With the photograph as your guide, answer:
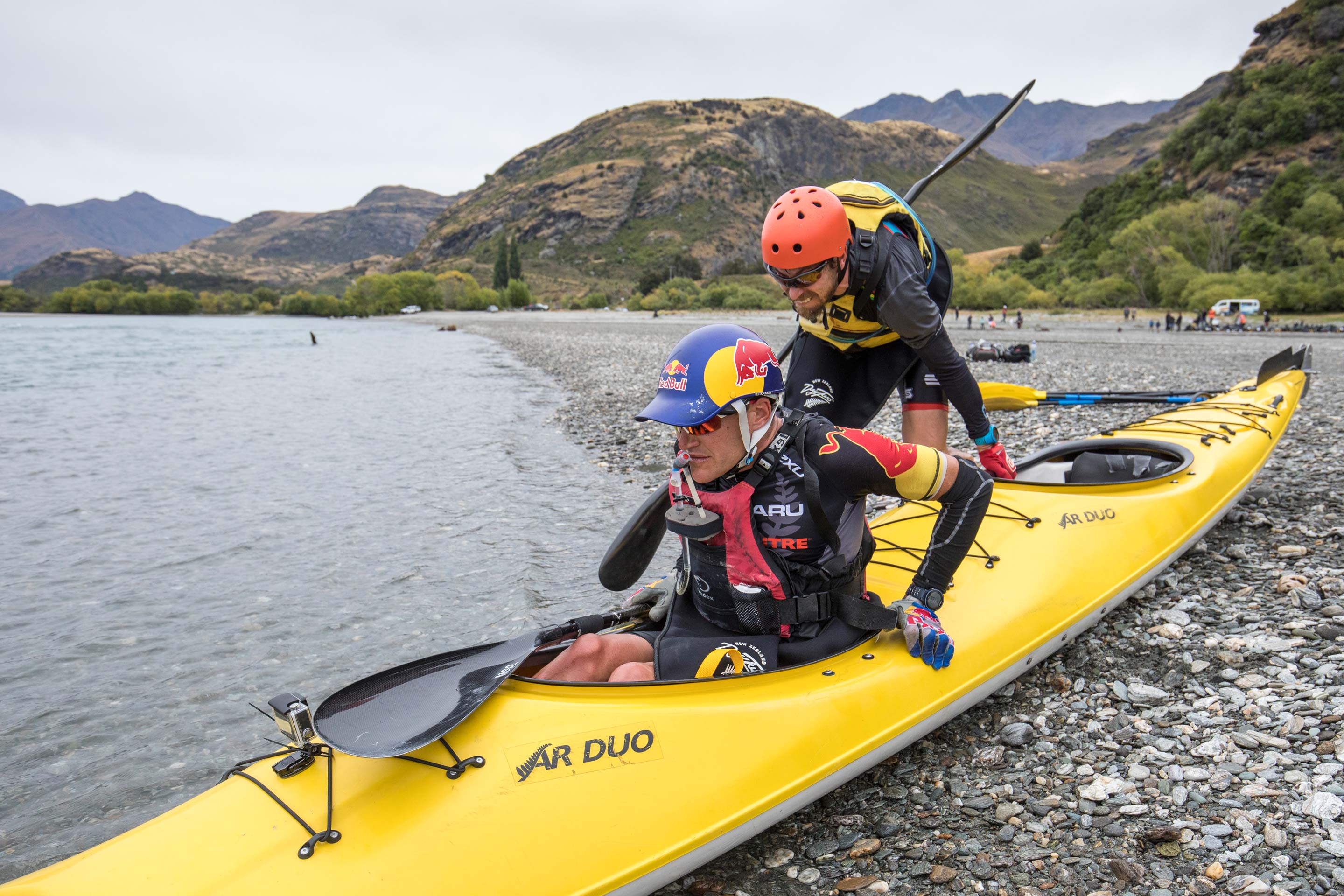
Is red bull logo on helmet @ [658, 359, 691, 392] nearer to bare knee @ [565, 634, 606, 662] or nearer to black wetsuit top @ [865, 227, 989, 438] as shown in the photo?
bare knee @ [565, 634, 606, 662]

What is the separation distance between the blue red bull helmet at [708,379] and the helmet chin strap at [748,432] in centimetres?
3

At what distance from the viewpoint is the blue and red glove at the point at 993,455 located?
4.20 metres

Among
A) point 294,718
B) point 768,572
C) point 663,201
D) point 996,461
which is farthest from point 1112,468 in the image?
point 663,201

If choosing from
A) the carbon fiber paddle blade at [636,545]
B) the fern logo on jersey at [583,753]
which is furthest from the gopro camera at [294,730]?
the carbon fiber paddle blade at [636,545]

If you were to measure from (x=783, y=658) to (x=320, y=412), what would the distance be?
1765 centimetres

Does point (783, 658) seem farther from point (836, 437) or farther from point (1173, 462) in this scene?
point (1173, 462)

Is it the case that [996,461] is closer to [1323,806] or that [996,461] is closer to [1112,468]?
[1323,806]

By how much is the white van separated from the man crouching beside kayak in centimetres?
4580

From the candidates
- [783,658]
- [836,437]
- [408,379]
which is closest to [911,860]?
[783,658]

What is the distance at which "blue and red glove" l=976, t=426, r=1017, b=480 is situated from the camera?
4199 millimetres

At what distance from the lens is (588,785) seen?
2730 mm

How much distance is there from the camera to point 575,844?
8.48 ft

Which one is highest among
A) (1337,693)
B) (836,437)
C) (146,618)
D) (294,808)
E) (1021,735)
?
(836,437)

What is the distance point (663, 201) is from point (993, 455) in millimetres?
150468
